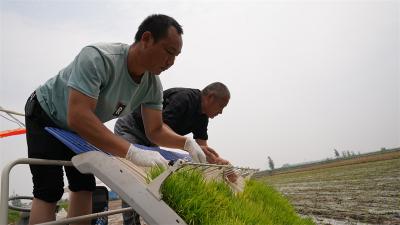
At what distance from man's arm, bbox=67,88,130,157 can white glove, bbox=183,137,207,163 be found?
125 centimetres

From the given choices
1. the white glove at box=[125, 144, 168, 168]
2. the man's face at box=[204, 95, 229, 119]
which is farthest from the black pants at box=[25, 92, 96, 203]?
the man's face at box=[204, 95, 229, 119]

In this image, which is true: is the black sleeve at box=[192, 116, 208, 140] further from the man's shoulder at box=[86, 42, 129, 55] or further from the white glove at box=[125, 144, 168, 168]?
the white glove at box=[125, 144, 168, 168]

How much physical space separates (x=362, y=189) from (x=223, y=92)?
5.72m

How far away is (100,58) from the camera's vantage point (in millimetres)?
2076

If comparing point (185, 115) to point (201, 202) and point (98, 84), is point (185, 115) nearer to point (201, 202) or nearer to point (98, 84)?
point (98, 84)

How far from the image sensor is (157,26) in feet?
7.51

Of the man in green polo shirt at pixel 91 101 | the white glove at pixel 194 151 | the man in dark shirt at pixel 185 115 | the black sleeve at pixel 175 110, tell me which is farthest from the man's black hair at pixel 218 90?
the man in green polo shirt at pixel 91 101

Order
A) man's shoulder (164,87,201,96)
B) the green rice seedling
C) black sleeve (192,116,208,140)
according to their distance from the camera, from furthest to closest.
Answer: black sleeve (192,116,208,140) < man's shoulder (164,87,201,96) < the green rice seedling

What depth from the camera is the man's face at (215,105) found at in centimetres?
394

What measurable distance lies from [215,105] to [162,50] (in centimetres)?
182

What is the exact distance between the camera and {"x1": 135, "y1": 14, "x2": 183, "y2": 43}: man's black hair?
2.26 meters

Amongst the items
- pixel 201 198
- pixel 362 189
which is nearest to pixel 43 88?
pixel 201 198

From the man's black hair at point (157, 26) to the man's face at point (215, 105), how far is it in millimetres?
1622

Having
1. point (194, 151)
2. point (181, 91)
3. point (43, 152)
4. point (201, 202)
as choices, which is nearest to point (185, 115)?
point (181, 91)
